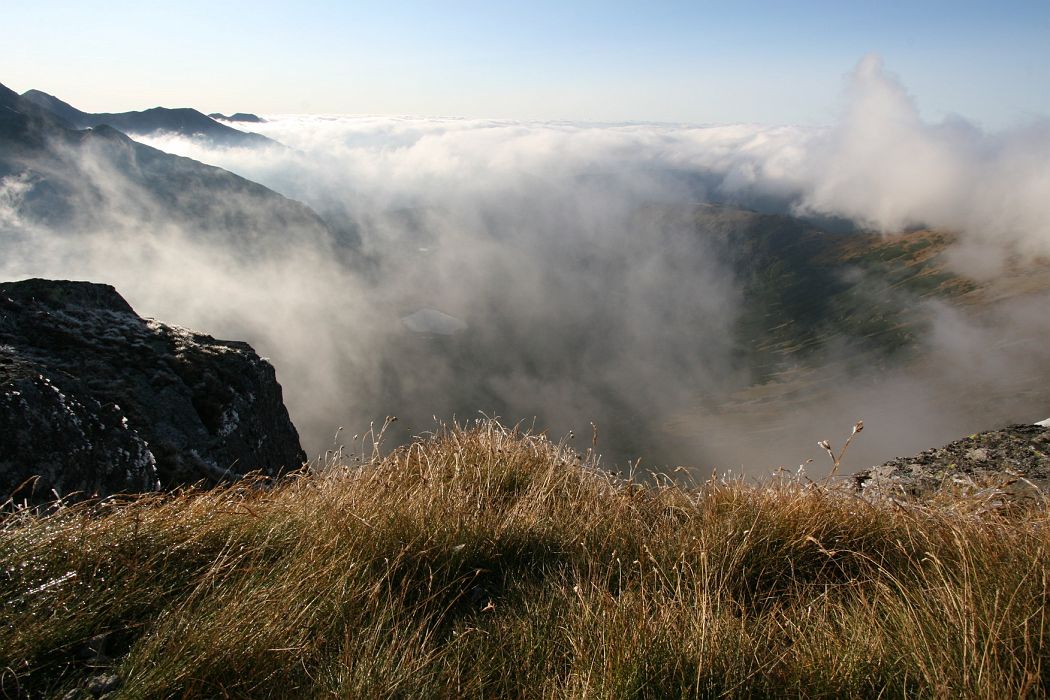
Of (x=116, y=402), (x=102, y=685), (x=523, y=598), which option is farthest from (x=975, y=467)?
(x=116, y=402)

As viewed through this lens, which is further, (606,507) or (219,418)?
(219,418)

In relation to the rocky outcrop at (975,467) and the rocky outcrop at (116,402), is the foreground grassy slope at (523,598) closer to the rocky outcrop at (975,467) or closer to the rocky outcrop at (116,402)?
the rocky outcrop at (975,467)

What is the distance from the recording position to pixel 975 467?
18.1 ft

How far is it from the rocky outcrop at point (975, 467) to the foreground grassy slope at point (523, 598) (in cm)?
86

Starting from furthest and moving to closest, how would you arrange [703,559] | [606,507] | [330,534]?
[606,507] < [330,534] < [703,559]

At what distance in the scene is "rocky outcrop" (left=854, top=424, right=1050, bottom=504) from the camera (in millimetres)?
4910

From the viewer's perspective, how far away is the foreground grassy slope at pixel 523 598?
7.84ft

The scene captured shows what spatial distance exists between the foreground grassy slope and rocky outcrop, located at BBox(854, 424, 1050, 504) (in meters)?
0.86

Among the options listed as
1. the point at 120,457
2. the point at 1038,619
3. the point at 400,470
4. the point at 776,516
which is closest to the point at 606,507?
the point at 776,516

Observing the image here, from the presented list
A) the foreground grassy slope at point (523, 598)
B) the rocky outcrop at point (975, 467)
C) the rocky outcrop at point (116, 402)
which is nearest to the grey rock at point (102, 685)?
the foreground grassy slope at point (523, 598)

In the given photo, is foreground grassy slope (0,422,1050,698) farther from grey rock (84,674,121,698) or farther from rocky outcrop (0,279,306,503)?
rocky outcrop (0,279,306,503)

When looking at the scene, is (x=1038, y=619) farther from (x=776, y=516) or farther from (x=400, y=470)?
(x=400, y=470)

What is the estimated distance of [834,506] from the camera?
391 centimetres

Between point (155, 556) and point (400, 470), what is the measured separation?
211 centimetres
